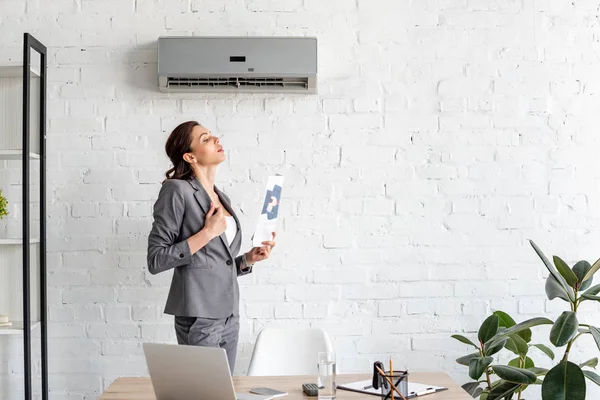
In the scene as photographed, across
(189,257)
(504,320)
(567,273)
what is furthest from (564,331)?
(189,257)

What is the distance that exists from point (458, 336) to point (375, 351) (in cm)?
45

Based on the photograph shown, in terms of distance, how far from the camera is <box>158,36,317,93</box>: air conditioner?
3.48m

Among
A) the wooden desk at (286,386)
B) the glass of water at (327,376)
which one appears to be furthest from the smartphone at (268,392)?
the glass of water at (327,376)

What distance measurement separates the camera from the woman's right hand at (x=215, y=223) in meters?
3.03

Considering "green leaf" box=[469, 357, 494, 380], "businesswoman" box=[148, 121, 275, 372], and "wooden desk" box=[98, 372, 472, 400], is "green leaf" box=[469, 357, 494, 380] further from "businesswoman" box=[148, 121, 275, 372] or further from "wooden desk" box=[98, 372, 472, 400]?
"businesswoman" box=[148, 121, 275, 372]

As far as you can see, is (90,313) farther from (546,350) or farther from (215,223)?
(546,350)

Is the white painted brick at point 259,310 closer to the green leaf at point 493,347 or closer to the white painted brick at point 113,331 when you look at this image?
the white painted brick at point 113,331

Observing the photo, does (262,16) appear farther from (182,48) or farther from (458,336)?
(458,336)

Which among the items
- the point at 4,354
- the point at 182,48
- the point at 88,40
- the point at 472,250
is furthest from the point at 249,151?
the point at 4,354

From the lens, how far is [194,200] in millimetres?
3098

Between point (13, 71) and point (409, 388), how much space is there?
2380 mm

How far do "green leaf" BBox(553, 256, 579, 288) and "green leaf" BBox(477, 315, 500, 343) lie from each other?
34cm

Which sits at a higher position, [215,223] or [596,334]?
[215,223]

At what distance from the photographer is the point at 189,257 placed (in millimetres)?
3014
